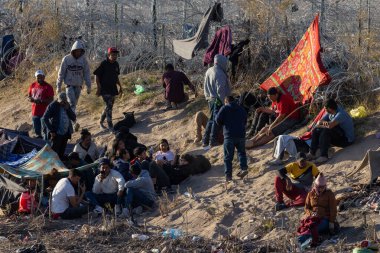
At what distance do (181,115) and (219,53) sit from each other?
4.49ft

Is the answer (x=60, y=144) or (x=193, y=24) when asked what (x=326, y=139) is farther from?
(x=193, y=24)

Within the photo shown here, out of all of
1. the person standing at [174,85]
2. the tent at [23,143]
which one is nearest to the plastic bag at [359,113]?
the person standing at [174,85]

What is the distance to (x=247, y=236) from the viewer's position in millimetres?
12070

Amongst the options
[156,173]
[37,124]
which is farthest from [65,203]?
[37,124]

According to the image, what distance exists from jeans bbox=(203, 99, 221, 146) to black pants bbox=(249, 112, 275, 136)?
584 mm

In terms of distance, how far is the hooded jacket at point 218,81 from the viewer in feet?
51.2

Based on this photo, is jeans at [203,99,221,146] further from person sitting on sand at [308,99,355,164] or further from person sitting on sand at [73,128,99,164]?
person sitting on sand at [308,99,355,164]

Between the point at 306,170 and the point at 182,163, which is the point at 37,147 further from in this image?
the point at 306,170

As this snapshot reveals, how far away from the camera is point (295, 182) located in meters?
12.6

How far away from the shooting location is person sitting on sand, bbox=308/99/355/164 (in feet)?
44.8

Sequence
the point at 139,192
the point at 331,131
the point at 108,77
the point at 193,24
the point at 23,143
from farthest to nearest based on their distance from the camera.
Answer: the point at 193,24 < the point at 108,77 < the point at 23,143 < the point at 331,131 < the point at 139,192

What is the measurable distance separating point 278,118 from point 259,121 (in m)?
0.52

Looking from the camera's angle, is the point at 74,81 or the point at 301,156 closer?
the point at 301,156

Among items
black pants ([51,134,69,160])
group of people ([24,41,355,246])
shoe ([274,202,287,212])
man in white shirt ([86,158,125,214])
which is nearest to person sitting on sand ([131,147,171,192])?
group of people ([24,41,355,246])
